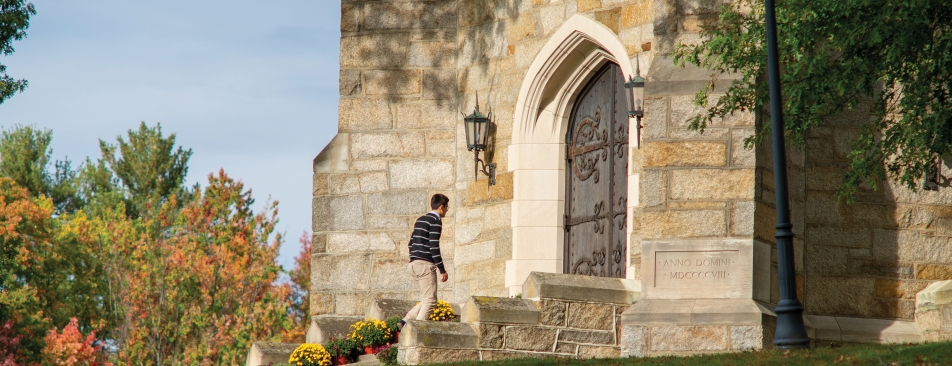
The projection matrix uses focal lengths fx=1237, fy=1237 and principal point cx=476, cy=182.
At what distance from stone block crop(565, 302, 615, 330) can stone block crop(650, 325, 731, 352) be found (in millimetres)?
828

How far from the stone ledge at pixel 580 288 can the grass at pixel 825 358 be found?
1426 mm

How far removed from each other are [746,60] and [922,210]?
2936 millimetres

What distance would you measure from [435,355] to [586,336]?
139 cm

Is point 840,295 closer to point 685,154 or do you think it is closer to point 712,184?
point 712,184

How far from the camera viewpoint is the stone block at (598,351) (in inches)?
422

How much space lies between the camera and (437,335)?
10297 millimetres

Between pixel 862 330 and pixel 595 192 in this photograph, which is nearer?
pixel 862 330

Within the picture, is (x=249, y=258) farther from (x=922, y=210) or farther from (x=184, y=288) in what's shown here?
(x=922, y=210)

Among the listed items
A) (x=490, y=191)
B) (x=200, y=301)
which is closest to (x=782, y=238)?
(x=490, y=191)

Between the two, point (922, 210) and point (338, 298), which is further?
point (338, 298)

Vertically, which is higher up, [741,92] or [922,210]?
[741,92]

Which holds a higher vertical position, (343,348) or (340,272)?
(340,272)

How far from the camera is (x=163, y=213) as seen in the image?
3412 cm

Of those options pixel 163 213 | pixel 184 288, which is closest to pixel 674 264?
pixel 184 288
